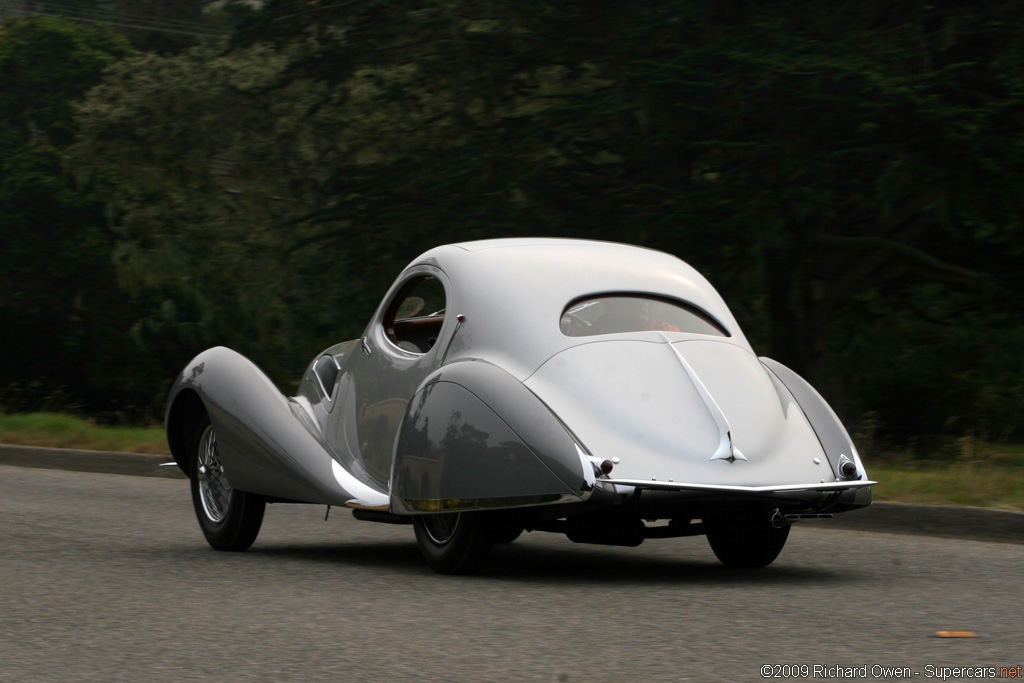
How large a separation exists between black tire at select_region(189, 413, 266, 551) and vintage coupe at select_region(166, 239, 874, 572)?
2 cm

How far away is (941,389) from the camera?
19219 mm

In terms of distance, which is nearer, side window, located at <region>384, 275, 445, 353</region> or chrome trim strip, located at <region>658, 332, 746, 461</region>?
chrome trim strip, located at <region>658, 332, 746, 461</region>

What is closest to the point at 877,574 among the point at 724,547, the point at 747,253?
the point at 724,547

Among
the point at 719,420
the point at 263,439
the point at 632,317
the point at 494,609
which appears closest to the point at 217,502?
the point at 263,439

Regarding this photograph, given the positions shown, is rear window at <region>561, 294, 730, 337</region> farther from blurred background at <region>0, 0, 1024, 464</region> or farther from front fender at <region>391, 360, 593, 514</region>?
blurred background at <region>0, 0, 1024, 464</region>

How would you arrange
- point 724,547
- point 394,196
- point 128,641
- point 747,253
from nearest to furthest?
point 128,641, point 724,547, point 747,253, point 394,196

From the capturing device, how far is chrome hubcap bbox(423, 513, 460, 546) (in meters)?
6.59

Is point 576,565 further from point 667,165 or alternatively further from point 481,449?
point 667,165

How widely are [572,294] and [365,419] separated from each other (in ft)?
4.62

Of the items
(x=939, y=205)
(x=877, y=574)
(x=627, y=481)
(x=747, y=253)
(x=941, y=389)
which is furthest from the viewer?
(x=941, y=389)

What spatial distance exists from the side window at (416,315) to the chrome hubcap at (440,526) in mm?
1203

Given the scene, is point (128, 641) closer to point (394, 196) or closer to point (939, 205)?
point (939, 205)

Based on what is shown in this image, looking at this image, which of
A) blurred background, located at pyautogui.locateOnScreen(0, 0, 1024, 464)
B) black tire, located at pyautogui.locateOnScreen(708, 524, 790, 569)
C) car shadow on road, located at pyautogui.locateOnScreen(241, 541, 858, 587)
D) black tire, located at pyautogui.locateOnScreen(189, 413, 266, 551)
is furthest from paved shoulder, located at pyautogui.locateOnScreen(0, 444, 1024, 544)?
black tire, located at pyautogui.locateOnScreen(189, 413, 266, 551)

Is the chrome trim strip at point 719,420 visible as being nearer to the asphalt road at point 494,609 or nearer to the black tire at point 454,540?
the asphalt road at point 494,609
